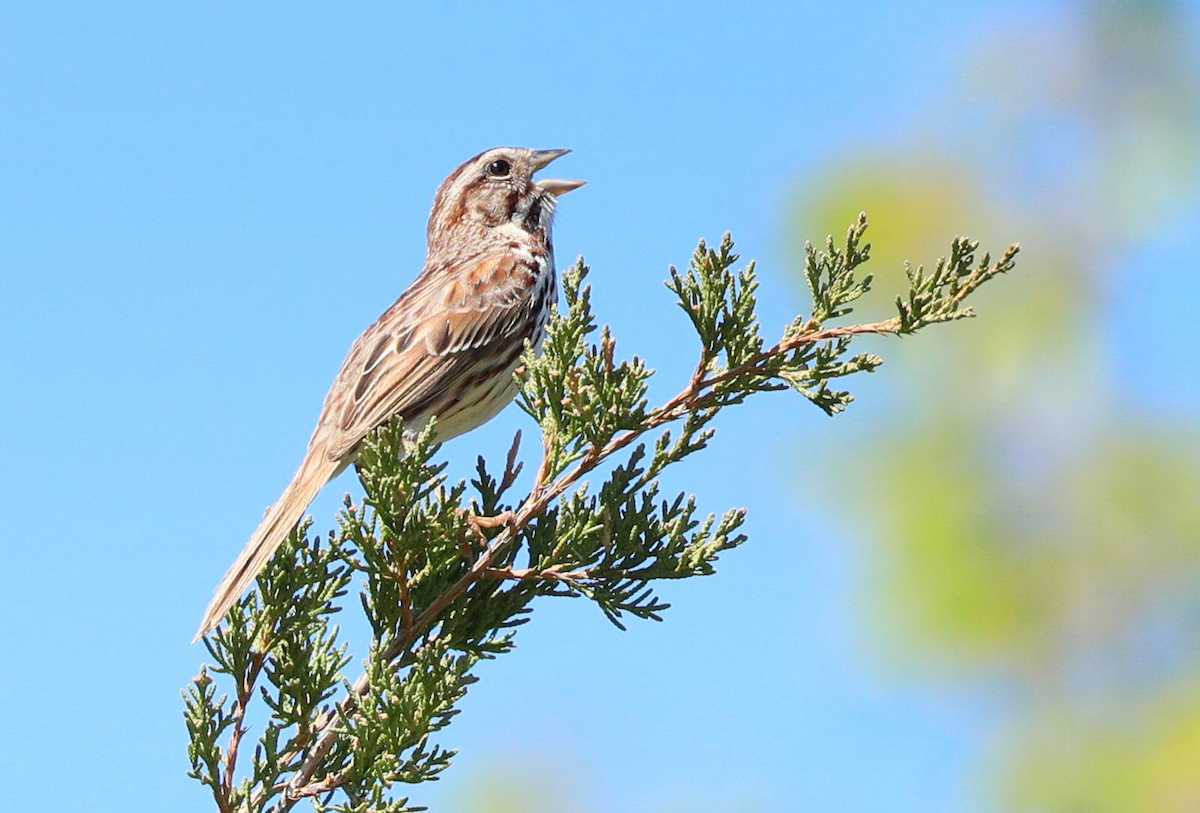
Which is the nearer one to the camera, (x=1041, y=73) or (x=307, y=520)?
(x=307, y=520)

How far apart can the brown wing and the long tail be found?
0.08 m

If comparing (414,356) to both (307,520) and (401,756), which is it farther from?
(401,756)

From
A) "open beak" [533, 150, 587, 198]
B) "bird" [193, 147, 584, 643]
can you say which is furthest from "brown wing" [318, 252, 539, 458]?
"open beak" [533, 150, 587, 198]

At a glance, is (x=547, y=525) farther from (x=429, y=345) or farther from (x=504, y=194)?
(x=504, y=194)

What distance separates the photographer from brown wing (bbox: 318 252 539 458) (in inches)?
223

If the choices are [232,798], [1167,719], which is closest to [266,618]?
[232,798]

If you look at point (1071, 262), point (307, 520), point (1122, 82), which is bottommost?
point (307, 520)

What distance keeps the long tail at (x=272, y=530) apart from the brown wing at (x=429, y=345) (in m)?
0.08

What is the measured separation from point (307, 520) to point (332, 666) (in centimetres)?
69

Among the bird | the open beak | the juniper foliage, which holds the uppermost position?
the open beak

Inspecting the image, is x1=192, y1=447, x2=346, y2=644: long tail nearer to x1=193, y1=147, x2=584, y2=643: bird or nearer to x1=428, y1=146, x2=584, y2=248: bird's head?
x1=193, y1=147, x2=584, y2=643: bird

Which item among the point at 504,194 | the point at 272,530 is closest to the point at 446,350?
the point at 272,530

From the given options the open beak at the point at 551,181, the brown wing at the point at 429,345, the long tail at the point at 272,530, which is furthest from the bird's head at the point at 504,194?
the long tail at the point at 272,530

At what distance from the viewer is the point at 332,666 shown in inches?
159
